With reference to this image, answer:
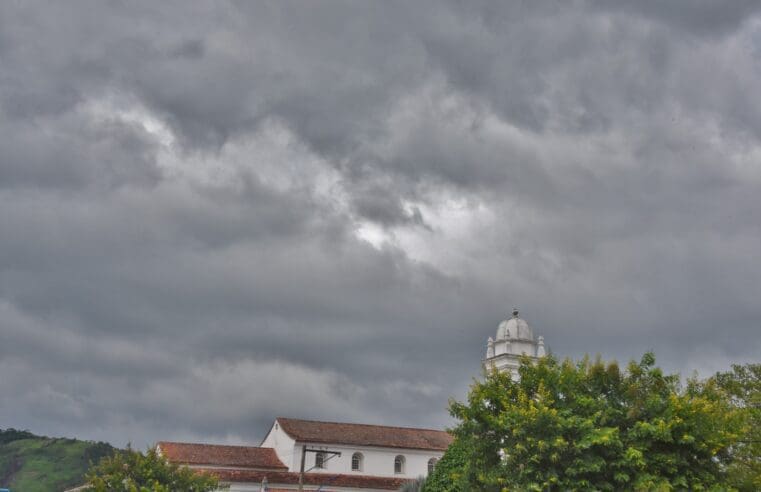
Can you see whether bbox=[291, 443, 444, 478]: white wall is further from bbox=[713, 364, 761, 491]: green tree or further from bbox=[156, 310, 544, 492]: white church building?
bbox=[713, 364, 761, 491]: green tree

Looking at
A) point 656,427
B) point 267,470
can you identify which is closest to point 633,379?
point 656,427

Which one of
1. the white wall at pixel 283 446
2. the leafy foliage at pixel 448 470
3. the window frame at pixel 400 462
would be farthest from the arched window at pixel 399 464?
the leafy foliage at pixel 448 470

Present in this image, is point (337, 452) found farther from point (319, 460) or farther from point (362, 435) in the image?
point (362, 435)

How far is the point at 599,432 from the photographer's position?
3159cm

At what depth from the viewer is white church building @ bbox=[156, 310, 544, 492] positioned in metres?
53.2

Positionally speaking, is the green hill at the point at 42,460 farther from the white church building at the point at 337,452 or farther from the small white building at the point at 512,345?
the small white building at the point at 512,345

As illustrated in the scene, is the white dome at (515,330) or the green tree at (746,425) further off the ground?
the white dome at (515,330)

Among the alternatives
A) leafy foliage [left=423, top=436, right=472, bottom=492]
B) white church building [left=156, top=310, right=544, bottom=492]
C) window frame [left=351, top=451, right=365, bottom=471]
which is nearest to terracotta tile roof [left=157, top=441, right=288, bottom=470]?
white church building [left=156, top=310, right=544, bottom=492]

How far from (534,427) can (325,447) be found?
27.5 metres

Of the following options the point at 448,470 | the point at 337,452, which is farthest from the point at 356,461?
the point at 448,470

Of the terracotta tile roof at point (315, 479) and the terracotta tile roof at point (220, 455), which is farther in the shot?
the terracotta tile roof at point (220, 455)

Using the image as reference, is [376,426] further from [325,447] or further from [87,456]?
[87,456]

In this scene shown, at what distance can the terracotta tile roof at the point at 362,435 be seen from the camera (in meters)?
57.0

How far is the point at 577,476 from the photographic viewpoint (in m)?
31.7
